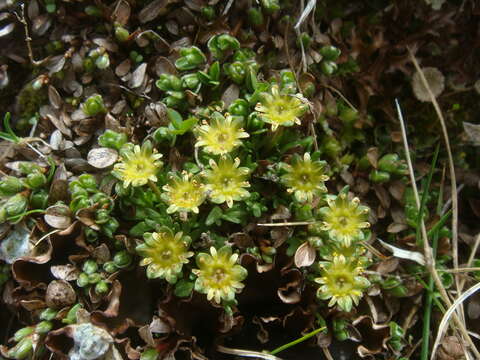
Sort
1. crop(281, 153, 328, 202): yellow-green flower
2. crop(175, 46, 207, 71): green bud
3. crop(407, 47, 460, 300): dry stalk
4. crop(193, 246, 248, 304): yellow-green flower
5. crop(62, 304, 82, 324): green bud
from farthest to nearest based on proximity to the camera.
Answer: crop(407, 47, 460, 300): dry stalk → crop(175, 46, 207, 71): green bud → crop(281, 153, 328, 202): yellow-green flower → crop(62, 304, 82, 324): green bud → crop(193, 246, 248, 304): yellow-green flower

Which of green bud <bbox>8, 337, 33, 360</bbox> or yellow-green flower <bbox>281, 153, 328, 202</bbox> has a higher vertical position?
yellow-green flower <bbox>281, 153, 328, 202</bbox>

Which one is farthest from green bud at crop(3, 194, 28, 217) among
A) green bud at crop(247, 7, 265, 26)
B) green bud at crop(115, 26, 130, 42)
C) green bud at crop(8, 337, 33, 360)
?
green bud at crop(247, 7, 265, 26)

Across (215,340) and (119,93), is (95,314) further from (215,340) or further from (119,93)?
(119,93)

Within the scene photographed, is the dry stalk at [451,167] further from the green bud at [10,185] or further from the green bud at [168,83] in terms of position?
the green bud at [10,185]

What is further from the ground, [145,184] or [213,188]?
[213,188]

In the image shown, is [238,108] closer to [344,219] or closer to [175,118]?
[175,118]

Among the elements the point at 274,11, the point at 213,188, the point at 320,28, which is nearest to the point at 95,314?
the point at 213,188

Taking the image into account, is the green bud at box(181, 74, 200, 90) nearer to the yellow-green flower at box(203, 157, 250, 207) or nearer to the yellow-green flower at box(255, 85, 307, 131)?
the yellow-green flower at box(255, 85, 307, 131)
